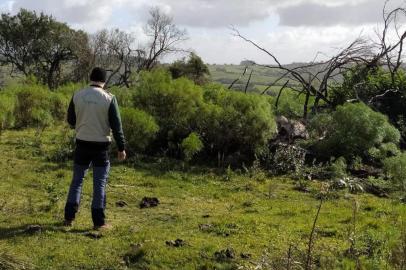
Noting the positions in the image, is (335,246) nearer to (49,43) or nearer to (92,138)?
(92,138)

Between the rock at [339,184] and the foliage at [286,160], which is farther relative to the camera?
the foliage at [286,160]

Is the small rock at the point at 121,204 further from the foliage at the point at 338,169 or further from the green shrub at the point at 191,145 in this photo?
the foliage at the point at 338,169

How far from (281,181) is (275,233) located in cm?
350

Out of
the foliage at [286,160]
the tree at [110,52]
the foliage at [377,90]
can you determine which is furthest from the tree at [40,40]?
the foliage at [286,160]

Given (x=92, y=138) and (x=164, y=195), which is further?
(x=164, y=195)

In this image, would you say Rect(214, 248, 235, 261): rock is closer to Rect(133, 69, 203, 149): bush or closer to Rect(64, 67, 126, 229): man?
Rect(64, 67, 126, 229): man

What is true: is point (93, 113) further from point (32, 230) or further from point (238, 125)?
point (238, 125)

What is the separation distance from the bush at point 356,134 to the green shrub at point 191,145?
2596mm

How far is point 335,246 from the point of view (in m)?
6.38

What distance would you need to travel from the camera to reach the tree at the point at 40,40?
36344mm

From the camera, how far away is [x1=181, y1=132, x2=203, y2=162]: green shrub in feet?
35.8

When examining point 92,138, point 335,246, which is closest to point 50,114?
point 92,138

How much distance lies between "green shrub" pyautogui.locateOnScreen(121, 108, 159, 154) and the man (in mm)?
4435

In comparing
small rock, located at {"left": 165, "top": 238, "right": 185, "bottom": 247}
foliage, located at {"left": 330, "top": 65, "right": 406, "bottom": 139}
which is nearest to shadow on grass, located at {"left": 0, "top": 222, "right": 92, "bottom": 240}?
small rock, located at {"left": 165, "top": 238, "right": 185, "bottom": 247}
